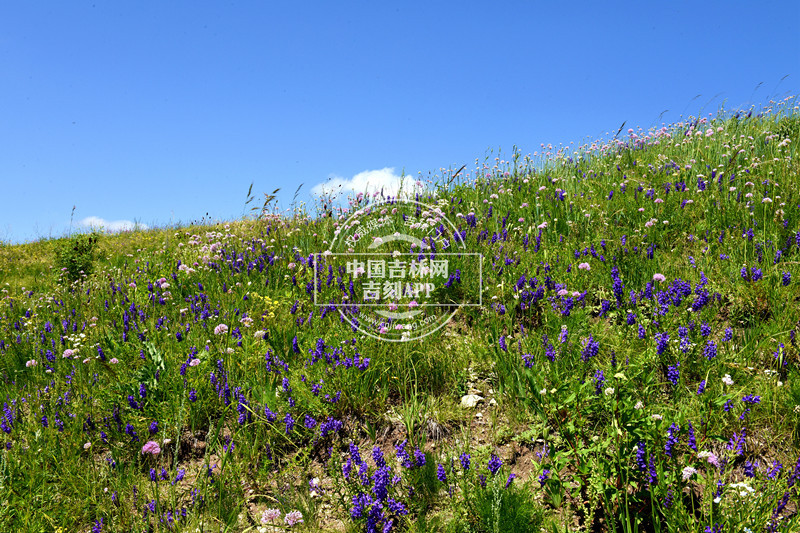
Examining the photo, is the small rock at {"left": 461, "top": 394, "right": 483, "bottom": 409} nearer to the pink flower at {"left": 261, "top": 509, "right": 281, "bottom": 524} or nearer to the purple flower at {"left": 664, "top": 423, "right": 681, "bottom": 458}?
the purple flower at {"left": 664, "top": 423, "right": 681, "bottom": 458}

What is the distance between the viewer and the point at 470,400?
392 centimetres

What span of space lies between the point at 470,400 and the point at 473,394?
0.13m

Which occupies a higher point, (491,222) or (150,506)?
(491,222)

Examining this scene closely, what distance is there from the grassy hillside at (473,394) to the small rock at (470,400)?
2 cm

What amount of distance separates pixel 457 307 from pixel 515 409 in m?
1.66

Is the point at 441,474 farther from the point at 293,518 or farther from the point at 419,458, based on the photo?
the point at 293,518

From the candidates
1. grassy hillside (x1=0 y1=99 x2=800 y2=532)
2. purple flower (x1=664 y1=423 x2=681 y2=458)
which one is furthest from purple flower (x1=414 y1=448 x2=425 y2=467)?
purple flower (x1=664 y1=423 x2=681 y2=458)

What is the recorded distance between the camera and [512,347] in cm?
417

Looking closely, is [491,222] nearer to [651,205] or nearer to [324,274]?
[651,205]

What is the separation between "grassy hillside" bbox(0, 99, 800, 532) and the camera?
9.41ft

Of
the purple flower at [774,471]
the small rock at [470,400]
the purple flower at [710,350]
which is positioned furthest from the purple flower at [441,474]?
the purple flower at [710,350]

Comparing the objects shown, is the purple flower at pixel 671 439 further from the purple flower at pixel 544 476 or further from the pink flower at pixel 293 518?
the pink flower at pixel 293 518

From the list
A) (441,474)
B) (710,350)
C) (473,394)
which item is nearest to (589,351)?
(710,350)

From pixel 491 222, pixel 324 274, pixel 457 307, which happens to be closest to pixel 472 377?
pixel 457 307
